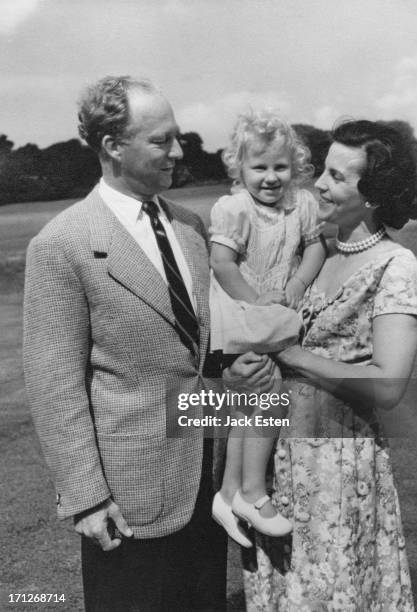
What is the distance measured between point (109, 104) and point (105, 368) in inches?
31.9

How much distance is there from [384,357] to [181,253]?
0.73 m

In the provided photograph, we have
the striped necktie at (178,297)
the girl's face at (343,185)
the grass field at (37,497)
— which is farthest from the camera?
the grass field at (37,497)

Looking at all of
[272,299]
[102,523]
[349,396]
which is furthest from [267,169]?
[102,523]

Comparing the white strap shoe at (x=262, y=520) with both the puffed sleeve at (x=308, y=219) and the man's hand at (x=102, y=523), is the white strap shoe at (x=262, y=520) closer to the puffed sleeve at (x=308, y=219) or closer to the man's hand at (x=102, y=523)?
the man's hand at (x=102, y=523)

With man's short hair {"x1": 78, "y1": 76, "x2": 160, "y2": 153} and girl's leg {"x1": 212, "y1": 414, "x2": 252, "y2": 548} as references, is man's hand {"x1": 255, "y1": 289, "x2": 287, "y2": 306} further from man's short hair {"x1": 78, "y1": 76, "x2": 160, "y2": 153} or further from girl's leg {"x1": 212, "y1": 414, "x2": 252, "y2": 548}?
man's short hair {"x1": 78, "y1": 76, "x2": 160, "y2": 153}

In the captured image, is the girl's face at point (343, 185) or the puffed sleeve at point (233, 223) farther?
the puffed sleeve at point (233, 223)

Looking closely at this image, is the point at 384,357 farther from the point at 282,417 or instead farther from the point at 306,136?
the point at 306,136

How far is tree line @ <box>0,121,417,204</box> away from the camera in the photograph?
153 inches

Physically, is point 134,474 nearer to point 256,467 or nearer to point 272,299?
point 256,467

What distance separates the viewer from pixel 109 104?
7.11 ft

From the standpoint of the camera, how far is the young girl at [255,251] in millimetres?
2176

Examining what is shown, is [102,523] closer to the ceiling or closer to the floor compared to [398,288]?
closer to the floor

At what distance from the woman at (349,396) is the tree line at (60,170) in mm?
1634

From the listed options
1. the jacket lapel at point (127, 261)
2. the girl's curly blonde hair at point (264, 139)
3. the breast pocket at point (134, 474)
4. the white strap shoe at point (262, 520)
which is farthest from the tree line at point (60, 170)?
the white strap shoe at point (262, 520)
